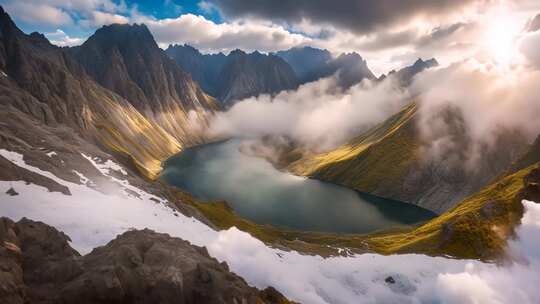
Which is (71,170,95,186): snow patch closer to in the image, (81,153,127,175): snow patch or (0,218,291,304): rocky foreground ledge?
(81,153,127,175): snow patch

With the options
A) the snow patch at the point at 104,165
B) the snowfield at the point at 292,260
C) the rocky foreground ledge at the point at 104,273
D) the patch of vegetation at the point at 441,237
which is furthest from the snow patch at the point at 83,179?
the patch of vegetation at the point at 441,237

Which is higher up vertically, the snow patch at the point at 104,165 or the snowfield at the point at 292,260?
the snow patch at the point at 104,165

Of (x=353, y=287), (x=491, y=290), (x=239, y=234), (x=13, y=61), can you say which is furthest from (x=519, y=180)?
(x=13, y=61)

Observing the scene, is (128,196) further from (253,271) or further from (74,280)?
(74,280)

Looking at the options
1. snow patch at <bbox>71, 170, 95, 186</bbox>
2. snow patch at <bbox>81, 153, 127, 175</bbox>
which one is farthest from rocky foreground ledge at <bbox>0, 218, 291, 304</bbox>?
snow patch at <bbox>81, 153, 127, 175</bbox>

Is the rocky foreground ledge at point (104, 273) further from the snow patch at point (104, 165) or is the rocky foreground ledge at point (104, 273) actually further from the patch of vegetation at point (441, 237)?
the patch of vegetation at point (441, 237)
